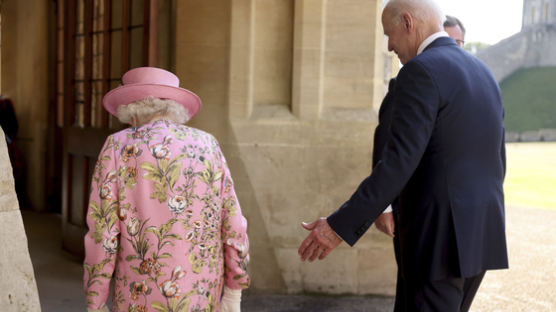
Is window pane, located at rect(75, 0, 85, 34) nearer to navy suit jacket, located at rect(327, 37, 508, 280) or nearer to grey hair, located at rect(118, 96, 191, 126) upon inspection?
grey hair, located at rect(118, 96, 191, 126)

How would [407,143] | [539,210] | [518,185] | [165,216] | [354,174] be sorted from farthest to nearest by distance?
[518,185] < [539,210] < [354,174] < [165,216] < [407,143]

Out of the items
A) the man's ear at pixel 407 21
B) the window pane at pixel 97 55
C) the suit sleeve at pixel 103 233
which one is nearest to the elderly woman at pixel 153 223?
the suit sleeve at pixel 103 233

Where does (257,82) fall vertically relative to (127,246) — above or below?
above

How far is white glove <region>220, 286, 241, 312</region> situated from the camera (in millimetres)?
2041

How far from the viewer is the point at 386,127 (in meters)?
2.78

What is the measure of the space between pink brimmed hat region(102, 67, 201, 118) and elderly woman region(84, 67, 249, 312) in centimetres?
14

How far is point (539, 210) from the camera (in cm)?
948

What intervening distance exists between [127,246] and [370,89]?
257 cm

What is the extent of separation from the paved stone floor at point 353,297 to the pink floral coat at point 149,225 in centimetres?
196

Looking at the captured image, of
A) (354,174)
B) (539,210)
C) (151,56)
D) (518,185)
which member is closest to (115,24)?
(151,56)

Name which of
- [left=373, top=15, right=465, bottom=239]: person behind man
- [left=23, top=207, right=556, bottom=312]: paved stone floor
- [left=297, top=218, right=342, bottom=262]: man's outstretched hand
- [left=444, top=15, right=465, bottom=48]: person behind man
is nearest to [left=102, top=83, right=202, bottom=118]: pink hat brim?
[left=297, top=218, right=342, bottom=262]: man's outstretched hand

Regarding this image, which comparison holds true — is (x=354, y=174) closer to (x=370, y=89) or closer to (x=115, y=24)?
(x=370, y=89)

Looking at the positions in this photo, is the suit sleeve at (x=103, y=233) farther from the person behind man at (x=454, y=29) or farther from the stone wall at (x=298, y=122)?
the stone wall at (x=298, y=122)

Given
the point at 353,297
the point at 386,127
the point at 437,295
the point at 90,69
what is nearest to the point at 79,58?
the point at 90,69
